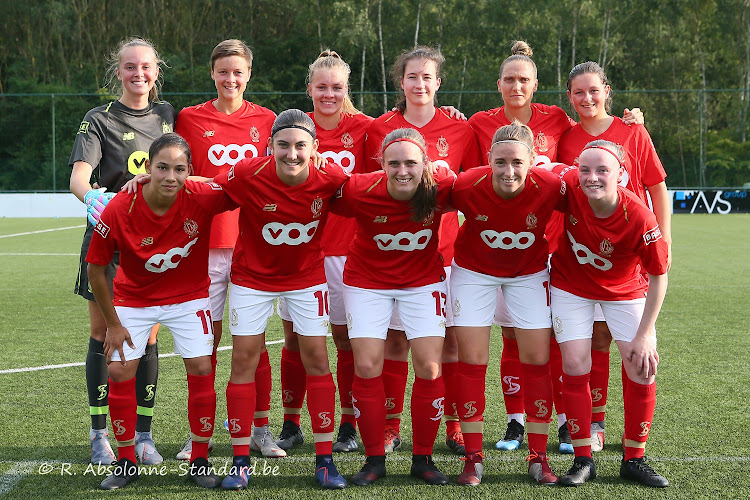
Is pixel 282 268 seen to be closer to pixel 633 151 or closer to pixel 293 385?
pixel 293 385

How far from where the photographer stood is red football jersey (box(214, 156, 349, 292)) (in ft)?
11.1

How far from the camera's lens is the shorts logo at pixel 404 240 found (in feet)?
11.3

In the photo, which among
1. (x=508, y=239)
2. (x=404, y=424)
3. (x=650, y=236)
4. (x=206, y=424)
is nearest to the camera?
(x=650, y=236)

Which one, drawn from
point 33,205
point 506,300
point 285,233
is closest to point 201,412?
point 285,233

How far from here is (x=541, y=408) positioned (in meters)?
3.39

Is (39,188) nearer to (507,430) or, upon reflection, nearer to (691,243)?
(691,243)

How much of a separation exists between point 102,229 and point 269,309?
82 cm

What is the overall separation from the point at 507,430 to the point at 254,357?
1.38 m

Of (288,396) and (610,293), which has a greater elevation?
(610,293)

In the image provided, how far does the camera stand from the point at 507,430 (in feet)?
12.7

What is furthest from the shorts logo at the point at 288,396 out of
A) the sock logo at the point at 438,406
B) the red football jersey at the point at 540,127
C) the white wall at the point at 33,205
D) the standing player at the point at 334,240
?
the white wall at the point at 33,205

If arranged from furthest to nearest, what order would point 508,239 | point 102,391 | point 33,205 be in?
point 33,205
point 102,391
point 508,239

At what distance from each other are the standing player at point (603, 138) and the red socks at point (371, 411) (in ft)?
3.70

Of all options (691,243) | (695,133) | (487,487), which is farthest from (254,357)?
(695,133)
